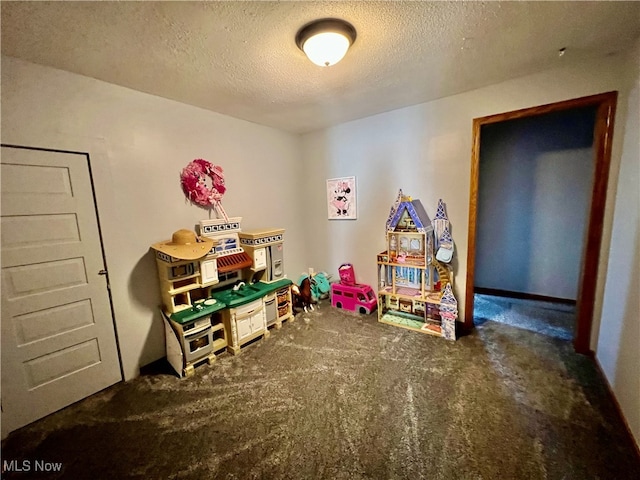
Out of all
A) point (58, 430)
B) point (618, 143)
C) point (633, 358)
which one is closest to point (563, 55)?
point (618, 143)

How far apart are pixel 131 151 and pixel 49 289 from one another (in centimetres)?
114

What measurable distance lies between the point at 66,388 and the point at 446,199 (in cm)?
350

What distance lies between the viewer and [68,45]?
1.44 metres

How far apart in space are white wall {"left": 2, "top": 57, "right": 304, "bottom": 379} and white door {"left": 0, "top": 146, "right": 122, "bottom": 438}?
3.7 inches

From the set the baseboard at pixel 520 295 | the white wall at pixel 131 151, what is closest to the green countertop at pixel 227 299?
the white wall at pixel 131 151

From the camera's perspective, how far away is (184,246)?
2037 millimetres

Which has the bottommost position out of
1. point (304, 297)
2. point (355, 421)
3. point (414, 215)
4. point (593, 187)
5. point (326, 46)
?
point (355, 421)

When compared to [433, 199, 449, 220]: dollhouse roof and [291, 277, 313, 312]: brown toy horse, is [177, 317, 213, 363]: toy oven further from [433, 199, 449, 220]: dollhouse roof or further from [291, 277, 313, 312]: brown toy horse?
[433, 199, 449, 220]: dollhouse roof

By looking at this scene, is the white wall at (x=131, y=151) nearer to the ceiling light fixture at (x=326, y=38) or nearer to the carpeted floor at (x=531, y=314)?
the ceiling light fixture at (x=326, y=38)

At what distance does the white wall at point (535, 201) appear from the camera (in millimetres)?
2873

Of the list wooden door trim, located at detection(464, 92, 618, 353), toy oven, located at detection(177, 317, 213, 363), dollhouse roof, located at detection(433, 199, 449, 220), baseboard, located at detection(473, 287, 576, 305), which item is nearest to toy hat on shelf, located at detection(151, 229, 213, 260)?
toy oven, located at detection(177, 317, 213, 363)

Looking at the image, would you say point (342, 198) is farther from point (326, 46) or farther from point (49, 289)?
point (49, 289)

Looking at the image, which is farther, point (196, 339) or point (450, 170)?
point (450, 170)

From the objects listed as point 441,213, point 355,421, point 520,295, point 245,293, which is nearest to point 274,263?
point 245,293
